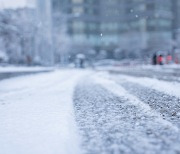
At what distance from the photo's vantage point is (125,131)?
3562 mm

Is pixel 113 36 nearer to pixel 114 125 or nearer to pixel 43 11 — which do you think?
pixel 43 11

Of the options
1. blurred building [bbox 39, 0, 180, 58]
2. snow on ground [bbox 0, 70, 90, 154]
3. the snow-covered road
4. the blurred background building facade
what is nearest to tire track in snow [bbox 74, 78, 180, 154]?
the snow-covered road

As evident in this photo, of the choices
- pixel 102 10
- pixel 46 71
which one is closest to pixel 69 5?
pixel 102 10

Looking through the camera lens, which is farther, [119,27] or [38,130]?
[119,27]

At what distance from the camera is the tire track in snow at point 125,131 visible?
2875mm

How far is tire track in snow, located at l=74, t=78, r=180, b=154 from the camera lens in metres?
2.88

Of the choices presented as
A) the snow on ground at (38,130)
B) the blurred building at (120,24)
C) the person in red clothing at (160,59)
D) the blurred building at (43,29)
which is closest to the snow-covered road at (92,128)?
the snow on ground at (38,130)

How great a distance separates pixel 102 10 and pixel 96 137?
228 feet

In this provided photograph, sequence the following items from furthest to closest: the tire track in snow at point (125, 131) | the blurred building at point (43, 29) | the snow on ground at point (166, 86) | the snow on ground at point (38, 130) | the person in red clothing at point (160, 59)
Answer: the blurred building at point (43, 29), the person in red clothing at point (160, 59), the snow on ground at point (166, 86), the snow on ground at point (38, 130), the tire track in snow at point (125, 131)

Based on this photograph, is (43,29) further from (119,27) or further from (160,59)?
(119,27)

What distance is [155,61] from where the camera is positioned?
30.4 meters

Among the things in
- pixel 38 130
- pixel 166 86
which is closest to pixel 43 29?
pixel 166 86

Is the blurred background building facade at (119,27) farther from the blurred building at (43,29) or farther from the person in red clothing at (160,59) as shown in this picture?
the person in red clothing at (160,59)

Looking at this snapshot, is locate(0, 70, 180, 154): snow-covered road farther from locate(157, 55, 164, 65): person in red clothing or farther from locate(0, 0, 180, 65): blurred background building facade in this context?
locate(0, 0, 180, 65): blurred background building facade
